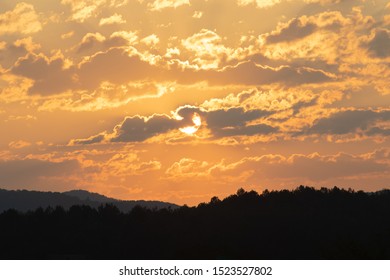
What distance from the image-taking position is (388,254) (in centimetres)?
19038
